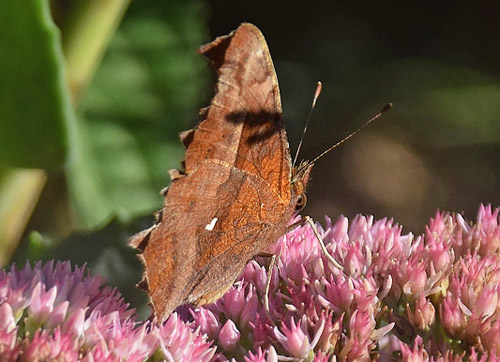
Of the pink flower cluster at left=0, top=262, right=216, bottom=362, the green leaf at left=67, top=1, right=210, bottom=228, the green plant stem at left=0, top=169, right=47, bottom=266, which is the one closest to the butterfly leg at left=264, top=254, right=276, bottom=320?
the pink flower cluster at left=0, top=262, right=216, bottom=362

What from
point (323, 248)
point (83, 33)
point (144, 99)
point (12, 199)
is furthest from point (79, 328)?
point (144, 99)

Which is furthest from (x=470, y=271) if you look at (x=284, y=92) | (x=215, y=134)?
(x=284, y=92)

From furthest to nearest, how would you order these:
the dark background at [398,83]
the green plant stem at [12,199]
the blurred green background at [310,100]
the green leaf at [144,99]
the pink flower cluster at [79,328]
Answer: the dark background at [398,83] → the green leaf at [144,99] → the blurred green background at [310,100] → the green plant stem at [12,199] → the pink flower cluster at [79,328]

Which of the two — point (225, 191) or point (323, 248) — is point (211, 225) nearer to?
point (225, 191)

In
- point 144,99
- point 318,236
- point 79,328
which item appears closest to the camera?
point 79,328

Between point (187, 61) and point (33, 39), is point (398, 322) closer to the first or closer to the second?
point (33, 39)

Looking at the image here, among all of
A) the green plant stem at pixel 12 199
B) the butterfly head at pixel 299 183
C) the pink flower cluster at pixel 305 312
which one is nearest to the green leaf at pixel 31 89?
the green plant stem at pixel 12 199

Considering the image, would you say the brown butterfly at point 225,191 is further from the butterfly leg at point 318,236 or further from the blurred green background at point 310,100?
the blurred green background at point 310,100
